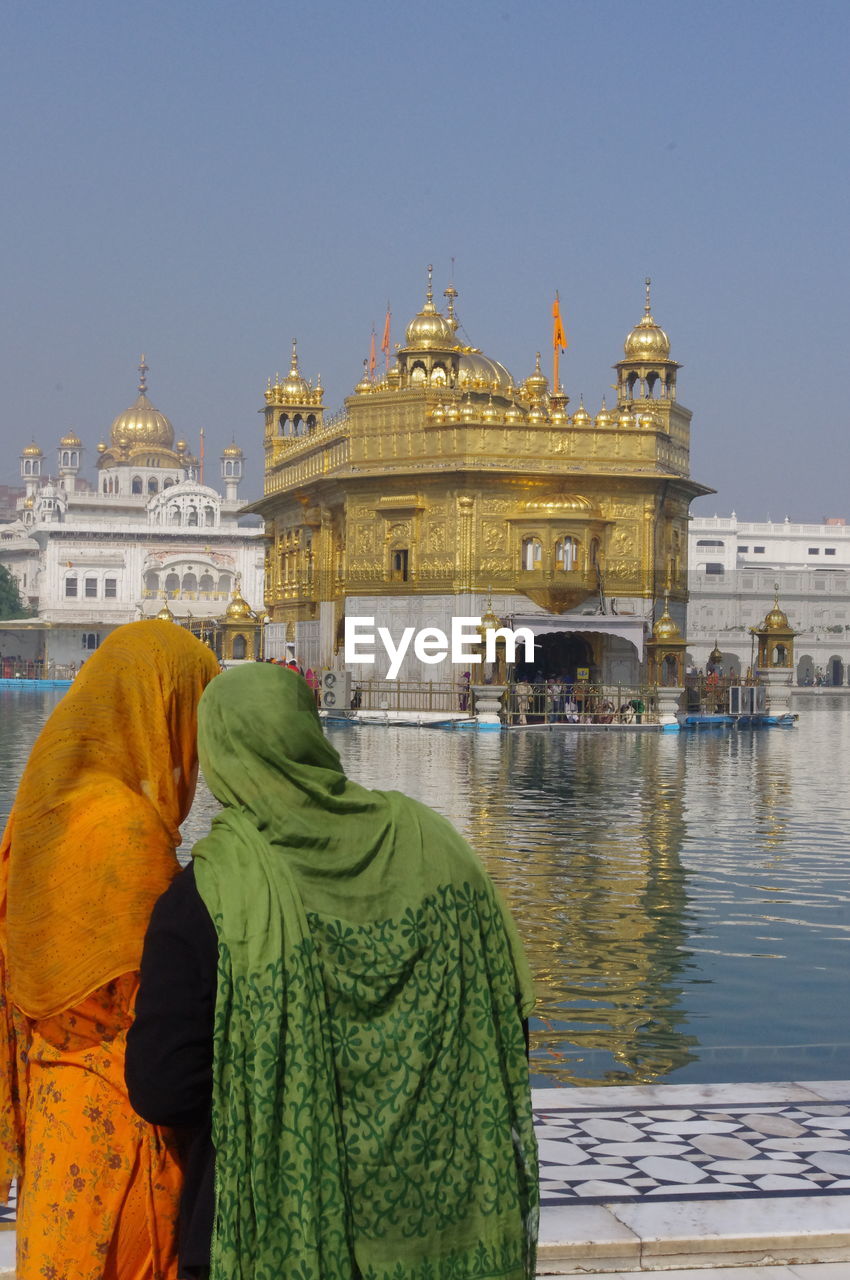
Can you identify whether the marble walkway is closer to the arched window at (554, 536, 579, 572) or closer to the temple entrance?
the arched window at (554, 536, 579, 572)

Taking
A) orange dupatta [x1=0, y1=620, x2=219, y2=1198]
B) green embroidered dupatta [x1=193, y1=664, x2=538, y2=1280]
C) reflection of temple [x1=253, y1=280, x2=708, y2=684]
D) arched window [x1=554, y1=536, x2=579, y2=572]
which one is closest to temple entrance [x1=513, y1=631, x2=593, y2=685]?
reflection of temple [x1=253, y1=280, x2=708, y2=684]

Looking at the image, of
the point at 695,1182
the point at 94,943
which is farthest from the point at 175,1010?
the point at 695,1182

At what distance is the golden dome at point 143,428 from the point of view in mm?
103625

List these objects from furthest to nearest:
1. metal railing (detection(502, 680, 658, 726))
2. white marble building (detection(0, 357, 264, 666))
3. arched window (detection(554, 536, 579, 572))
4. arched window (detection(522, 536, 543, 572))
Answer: white marble building (detection(0, 357, 264, 666)) → arched window (detection(522, 536, 543, 572)) → arched window (detection(554, 536, 579, 572)) → metal railing (detection(502, 680, 658, 726))

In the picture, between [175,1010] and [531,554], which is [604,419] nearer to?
[531,554]

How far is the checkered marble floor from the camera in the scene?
4.72 m

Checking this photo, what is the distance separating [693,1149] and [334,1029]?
2814 mm

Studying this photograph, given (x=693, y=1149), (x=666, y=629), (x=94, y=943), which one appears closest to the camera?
(x=94, y=943)

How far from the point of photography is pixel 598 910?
33.9ft

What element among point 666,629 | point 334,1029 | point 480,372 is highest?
point 480,372

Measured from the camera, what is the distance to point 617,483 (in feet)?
133

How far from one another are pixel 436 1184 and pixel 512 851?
10.3 m

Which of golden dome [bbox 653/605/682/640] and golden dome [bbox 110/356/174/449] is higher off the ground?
golden dome [bbox 110/356/174/449]

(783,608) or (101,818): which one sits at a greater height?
(783,608)
